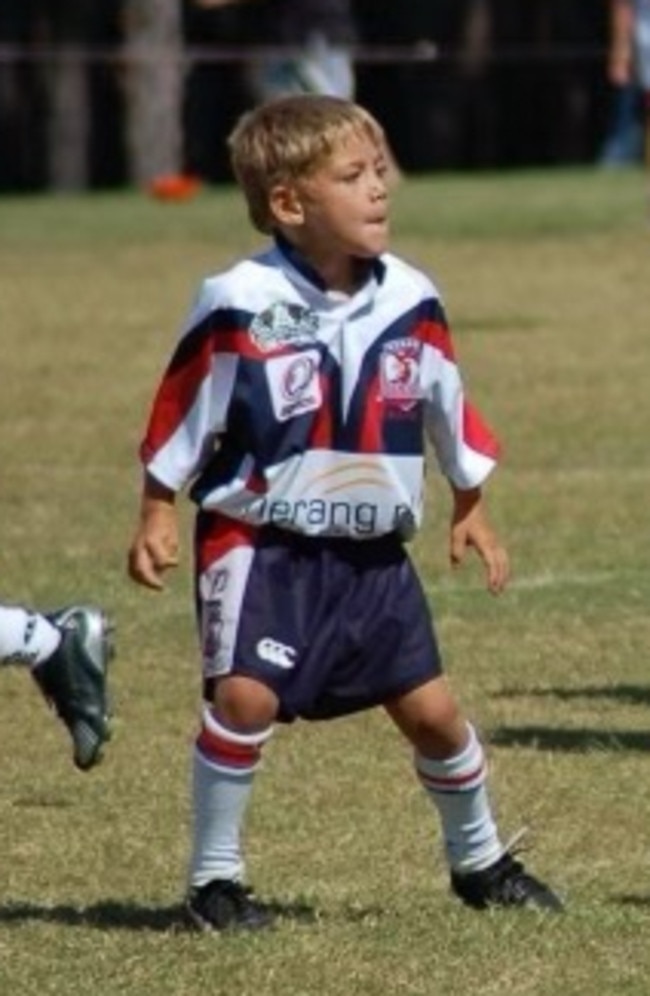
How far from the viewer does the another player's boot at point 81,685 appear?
7809mm

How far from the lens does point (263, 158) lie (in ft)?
24.8

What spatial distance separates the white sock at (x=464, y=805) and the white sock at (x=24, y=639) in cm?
77

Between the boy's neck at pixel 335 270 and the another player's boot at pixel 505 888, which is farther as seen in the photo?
the another player's boot at pixel 505 888

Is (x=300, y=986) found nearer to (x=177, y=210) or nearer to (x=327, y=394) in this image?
(x=327, y=394)

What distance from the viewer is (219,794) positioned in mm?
7535

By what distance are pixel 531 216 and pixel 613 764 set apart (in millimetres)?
20394

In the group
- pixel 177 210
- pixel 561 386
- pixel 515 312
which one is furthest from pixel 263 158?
pixel 177 210

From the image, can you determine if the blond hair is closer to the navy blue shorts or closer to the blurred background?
the navy blue shorts

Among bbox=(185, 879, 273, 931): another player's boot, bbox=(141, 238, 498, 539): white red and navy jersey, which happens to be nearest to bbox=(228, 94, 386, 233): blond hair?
bbox=(141, 238, 498, 539): white red and navy jersey

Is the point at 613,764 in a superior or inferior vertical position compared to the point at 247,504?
inferior

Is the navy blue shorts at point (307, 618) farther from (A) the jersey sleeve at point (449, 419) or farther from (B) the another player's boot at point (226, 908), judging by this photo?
(B) the another player's boot at point (226, 908)

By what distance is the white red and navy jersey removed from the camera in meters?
7.45

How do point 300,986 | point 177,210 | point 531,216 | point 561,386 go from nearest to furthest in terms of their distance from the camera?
point 300,986
point 561,386
point 531,216
point 177,210

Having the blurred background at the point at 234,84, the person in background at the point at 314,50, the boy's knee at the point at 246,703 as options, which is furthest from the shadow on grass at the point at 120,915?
the blurred background at the point at 234,84
